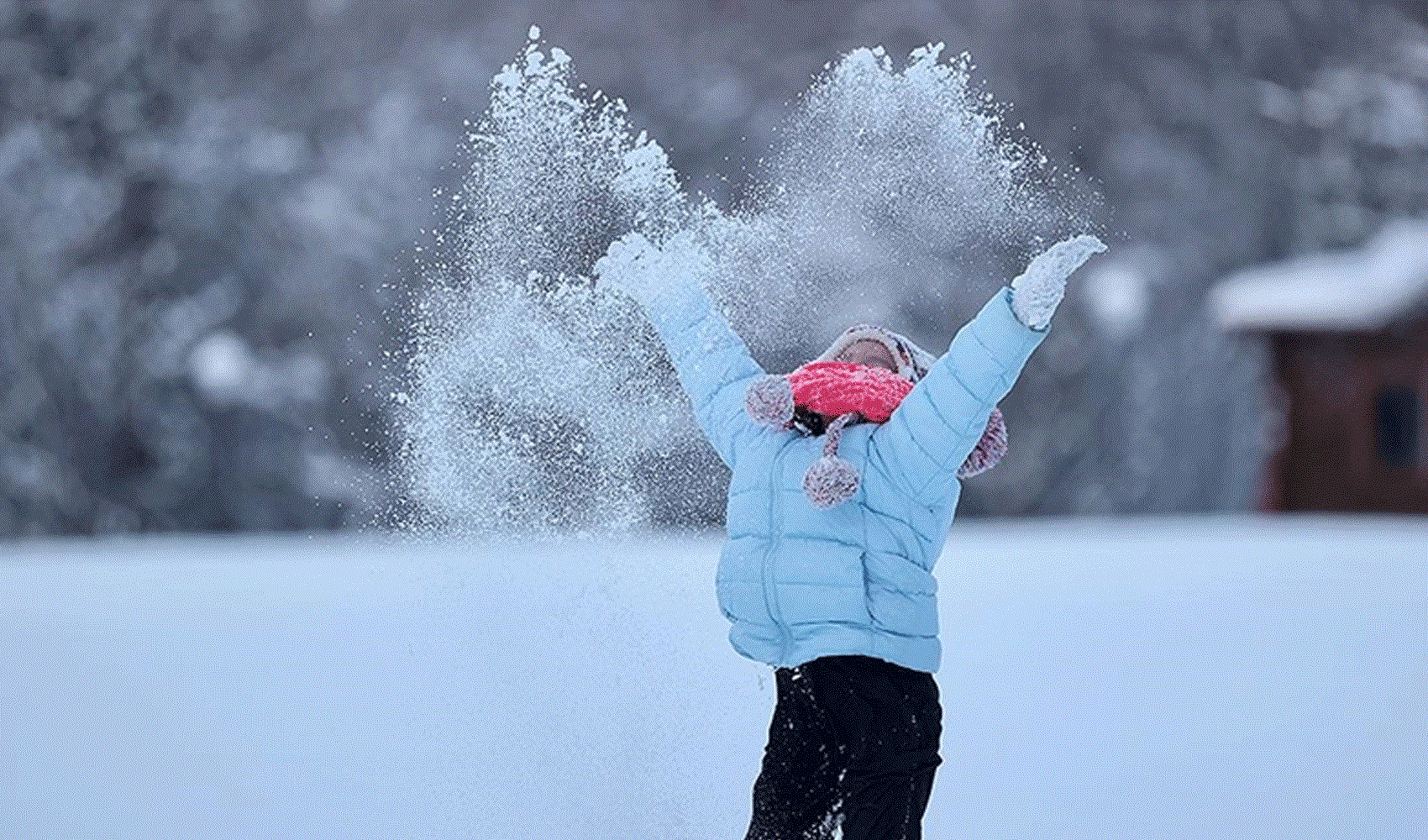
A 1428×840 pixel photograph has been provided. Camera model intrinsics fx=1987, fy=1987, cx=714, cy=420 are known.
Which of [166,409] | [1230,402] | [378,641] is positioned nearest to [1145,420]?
[1230,402]

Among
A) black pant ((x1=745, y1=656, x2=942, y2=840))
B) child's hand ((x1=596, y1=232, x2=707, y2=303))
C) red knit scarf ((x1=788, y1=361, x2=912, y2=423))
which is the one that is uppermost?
child's hand ((x1=596, y1=232, x2=707, y2=303))

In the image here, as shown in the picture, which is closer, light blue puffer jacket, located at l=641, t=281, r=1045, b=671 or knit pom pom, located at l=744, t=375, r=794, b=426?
light blue puffer jacket, located at l=641, t=281, r=1045, b=671

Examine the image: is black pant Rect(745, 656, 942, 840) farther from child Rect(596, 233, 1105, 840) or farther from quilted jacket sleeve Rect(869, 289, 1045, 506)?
quilted jacket sleeve Rect(869, 289, 1045, 506)

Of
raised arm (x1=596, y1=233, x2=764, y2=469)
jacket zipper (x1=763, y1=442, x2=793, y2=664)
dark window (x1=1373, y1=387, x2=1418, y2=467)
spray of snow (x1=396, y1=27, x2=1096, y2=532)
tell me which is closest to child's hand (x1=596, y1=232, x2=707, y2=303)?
raised arm (x1=596, y1=233, x2=764, y2=469)

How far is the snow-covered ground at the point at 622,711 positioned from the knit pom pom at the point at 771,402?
113cm

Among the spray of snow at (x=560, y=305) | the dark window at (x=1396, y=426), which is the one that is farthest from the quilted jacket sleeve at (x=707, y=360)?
the dark window at (x=1396, y=426)

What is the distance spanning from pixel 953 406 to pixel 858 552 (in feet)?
0.98

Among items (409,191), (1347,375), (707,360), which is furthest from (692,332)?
(1347,375)

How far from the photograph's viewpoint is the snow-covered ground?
455 centimetres

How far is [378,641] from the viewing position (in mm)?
8055

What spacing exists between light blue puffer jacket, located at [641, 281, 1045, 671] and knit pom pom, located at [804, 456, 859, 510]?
0.32ft

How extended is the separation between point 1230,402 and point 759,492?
21553 millimetres

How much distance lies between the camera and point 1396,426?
22016 millimetres

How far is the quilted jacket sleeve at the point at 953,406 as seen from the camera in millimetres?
3281
